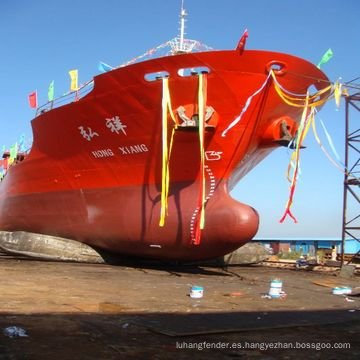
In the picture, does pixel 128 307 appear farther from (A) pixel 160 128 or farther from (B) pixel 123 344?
(A) pixel 160 128

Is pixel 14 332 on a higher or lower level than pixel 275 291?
higher

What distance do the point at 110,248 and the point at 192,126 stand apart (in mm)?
4234

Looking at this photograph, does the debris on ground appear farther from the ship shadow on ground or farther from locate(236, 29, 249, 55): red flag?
locate(236, 29, 249, 55): red flag

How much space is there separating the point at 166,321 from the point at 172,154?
253 inches

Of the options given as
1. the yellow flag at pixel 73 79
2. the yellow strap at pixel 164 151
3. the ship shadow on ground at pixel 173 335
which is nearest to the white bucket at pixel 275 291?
the ship shadow on ground at pixel 173 335

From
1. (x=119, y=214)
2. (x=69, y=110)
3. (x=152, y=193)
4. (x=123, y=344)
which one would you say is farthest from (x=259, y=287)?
(x=69, y=110)

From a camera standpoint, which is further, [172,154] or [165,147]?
[172,154]

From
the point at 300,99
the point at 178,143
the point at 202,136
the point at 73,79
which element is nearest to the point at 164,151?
the point at 178,143

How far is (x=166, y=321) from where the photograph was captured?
210 inches

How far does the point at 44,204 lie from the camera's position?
1444 centimetres

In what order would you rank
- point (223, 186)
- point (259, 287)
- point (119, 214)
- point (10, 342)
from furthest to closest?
point (119, 214), point (223, 186), point (259, 287), point (10, 342)

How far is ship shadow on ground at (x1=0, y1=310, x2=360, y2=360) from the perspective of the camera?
12.9 ft

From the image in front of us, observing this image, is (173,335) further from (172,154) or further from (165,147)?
(172,154)

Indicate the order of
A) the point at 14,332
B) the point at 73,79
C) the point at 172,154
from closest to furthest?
the point at 14,332 < the point at 172,154 < the point at 73,79
